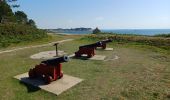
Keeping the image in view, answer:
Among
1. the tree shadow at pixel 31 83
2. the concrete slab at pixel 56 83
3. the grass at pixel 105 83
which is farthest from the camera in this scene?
the tree shadow at pixel 31 83

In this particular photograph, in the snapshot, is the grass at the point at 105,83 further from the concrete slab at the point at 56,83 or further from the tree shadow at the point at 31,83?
the concrete slab at the point at 56,83

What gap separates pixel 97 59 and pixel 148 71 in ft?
14.5

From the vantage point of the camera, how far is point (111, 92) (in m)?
8.22

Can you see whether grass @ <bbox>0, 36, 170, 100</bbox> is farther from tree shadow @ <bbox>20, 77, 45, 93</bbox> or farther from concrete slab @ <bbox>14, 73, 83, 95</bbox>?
concrete slab @ <bbox>14, 73, 83, 95</bbox>

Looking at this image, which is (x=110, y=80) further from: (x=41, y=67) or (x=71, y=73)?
(x=41, y=67)

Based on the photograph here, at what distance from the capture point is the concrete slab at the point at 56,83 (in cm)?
850

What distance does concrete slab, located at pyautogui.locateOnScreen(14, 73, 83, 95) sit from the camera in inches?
335

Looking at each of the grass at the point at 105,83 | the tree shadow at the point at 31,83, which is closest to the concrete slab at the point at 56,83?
the tree shadow at the point at 31,83

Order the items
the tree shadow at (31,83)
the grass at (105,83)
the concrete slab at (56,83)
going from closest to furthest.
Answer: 1. the grass at (105,83)
2. the concrete slab at (56,83)
3. the tree shadow at (31,83)

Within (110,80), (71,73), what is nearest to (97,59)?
(71,73)

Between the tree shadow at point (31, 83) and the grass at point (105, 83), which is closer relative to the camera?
the grass at point (105, 83)

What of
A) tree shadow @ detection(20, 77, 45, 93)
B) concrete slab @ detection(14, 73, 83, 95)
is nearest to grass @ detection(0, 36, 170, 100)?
tree shadow @ detection(20, 77, 45, 93)

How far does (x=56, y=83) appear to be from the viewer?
9.20 metres

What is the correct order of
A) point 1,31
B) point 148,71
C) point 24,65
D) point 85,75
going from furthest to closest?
1. point 1,31
2. point 24,65
3. point 148,71
4. point 85,75
